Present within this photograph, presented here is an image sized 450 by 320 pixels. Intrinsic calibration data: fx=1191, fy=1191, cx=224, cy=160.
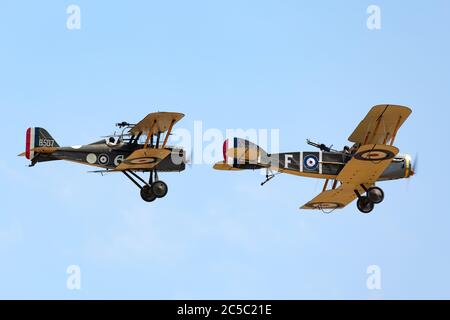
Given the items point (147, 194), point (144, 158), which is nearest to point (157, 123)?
point (144, 158)

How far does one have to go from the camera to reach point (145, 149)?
38.2m

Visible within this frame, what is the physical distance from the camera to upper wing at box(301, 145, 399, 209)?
36375 millimetres

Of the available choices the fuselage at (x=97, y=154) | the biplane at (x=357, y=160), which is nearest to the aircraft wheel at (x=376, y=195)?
the biplane at (x=357, y=160)

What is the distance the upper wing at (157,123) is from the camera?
3800 centimetres

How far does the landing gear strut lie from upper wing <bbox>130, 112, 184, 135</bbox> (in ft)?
21.0

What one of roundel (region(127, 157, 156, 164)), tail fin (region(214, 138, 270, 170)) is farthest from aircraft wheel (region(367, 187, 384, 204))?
roundel (region(127, 157, 156, 164))

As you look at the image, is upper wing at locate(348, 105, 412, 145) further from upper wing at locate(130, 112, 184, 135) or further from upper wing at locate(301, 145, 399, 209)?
upper wing at locate(130, 112, 184, 135)

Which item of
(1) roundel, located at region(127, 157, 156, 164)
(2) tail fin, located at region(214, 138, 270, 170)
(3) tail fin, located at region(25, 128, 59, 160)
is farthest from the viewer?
(3) tail fin, located at region(25, 128, 59, 160)

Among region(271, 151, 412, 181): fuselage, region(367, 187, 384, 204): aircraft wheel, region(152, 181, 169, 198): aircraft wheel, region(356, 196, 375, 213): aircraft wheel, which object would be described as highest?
region(271, 151, 412, 181): fuselage

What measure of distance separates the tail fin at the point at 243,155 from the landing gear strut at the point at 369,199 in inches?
135
